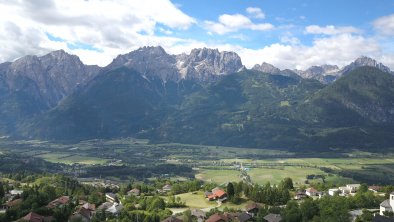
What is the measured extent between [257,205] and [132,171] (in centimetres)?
10989

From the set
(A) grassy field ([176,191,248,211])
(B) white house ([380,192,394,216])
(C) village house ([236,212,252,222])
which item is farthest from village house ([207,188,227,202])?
(B) white house ([380,192,394,216])

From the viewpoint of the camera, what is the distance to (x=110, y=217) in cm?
8138

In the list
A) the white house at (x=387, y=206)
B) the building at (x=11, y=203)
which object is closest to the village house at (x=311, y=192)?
Answer: the white house at (x=387, y=206)

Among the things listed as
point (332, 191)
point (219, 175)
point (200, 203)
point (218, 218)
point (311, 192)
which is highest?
point (332, 191)

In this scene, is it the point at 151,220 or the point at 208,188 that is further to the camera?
the point at 208,188

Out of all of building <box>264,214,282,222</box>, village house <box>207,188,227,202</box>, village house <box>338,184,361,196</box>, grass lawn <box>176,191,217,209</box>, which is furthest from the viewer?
village house <box>207,188,227,202</box>

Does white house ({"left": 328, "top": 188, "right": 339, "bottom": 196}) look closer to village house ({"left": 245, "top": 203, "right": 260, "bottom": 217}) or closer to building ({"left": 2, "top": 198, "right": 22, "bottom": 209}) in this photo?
village house ({"left": 245, "top": 203, "right": 260, "bottom": 217})

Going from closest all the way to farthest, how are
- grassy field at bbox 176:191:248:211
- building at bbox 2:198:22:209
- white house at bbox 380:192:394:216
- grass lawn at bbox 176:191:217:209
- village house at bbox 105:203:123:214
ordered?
1. white house at bbox 380:192:394:216
2. village house at bbox 105:203:123:214
3. building at bbox 2:198:22:209
4. grassy field at bbox 176:191:248:211
5. grass lawn at bbox 176:191:217:209

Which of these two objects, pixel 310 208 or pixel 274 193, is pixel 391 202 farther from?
pixel 274 193

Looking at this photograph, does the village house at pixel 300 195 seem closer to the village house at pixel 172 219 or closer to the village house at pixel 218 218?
the village house at pixel 218 218

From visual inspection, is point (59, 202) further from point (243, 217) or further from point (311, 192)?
point (311, 192)

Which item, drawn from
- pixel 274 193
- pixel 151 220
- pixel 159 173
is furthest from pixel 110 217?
pixel 159 173

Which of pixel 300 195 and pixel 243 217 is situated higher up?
pixel 300 195

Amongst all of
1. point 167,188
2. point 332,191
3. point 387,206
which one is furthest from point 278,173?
point 387,206
